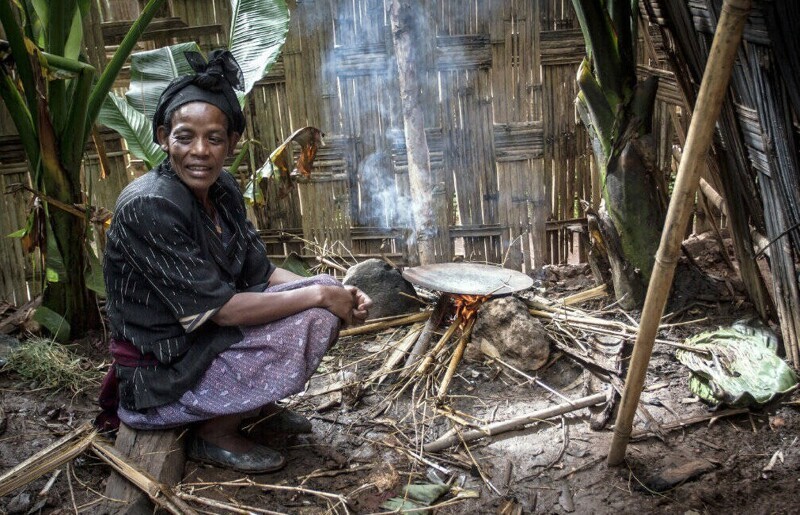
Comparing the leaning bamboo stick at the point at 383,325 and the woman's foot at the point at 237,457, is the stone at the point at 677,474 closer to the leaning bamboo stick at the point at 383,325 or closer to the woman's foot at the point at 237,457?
the woman's foot at the point at 237,457

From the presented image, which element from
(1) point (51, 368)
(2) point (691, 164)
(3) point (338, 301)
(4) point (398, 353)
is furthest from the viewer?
(4) point (398, 353)

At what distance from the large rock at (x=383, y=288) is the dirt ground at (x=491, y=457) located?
2.51ft

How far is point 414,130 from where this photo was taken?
16.0 ft

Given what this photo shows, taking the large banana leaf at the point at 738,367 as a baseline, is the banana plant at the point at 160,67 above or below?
above

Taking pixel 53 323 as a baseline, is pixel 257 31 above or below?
above

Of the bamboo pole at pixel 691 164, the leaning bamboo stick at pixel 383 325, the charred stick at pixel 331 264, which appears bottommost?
the leaning bamboo stick at pixel 383 325

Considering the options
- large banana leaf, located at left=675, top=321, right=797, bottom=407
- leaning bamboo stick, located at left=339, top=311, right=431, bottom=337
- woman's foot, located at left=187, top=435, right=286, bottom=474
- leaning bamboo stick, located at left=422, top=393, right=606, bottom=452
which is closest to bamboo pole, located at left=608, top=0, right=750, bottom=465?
leaning bamboo stick, located at left=422, top=393, right=606, bottom=452

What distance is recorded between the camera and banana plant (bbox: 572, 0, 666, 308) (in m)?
3.81

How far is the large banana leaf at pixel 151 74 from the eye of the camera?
4.19m

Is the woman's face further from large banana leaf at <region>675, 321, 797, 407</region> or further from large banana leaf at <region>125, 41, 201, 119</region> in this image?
large banana leaf at <region>675, 321, 797, 407</region>

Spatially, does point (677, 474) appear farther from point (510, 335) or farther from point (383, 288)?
point (383, 288)

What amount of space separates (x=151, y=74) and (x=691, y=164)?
346cm

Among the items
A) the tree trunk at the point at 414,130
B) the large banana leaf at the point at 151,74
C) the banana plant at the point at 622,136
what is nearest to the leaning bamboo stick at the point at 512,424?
the banana plant at the point at 622,136

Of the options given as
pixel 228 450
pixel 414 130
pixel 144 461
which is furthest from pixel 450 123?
pixel 144 461
